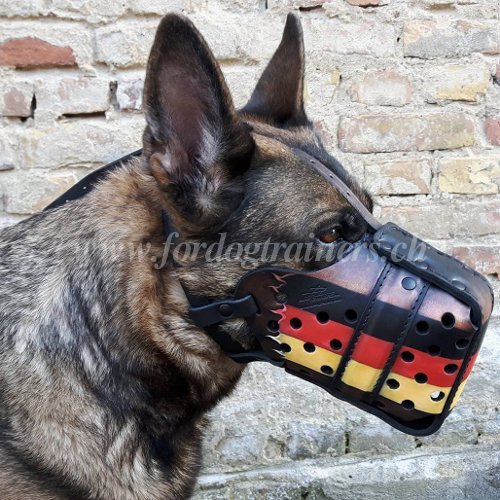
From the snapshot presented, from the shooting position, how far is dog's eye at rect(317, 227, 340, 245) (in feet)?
5.29

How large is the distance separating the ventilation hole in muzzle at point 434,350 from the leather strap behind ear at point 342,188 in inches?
12.9

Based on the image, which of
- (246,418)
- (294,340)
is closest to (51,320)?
(294,340)

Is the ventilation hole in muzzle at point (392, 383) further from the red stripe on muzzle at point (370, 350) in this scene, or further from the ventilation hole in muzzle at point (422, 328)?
the ventilation hole in muzzle at point (422, 328)

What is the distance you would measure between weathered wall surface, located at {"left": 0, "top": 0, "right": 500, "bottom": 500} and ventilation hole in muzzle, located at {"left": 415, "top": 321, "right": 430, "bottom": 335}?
52.3 inches

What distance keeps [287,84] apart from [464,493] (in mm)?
2199

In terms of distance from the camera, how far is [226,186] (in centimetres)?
166

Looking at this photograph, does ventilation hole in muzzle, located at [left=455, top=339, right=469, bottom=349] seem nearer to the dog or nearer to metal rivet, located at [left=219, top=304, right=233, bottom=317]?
the dog

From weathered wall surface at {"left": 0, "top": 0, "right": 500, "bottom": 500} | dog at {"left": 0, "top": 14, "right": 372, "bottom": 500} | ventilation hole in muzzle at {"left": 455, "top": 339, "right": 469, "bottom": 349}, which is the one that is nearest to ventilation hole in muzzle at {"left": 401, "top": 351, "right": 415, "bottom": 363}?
ventilation hole in muzzle at {"left": 455, "top": 339, "right": 469, "bottom": 349}

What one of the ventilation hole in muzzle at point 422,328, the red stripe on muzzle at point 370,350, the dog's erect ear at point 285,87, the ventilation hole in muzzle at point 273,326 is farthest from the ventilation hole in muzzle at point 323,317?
the dog's erect ear at point 285,87

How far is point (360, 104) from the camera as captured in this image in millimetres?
2779

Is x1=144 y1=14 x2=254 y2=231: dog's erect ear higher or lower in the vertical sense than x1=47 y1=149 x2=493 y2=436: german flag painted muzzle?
higher

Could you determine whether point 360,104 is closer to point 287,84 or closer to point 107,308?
point 287,84

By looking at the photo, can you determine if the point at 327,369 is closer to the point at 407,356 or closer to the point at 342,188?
the point at 407,356

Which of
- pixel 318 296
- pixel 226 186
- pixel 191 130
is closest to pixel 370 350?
pixel 318 296
